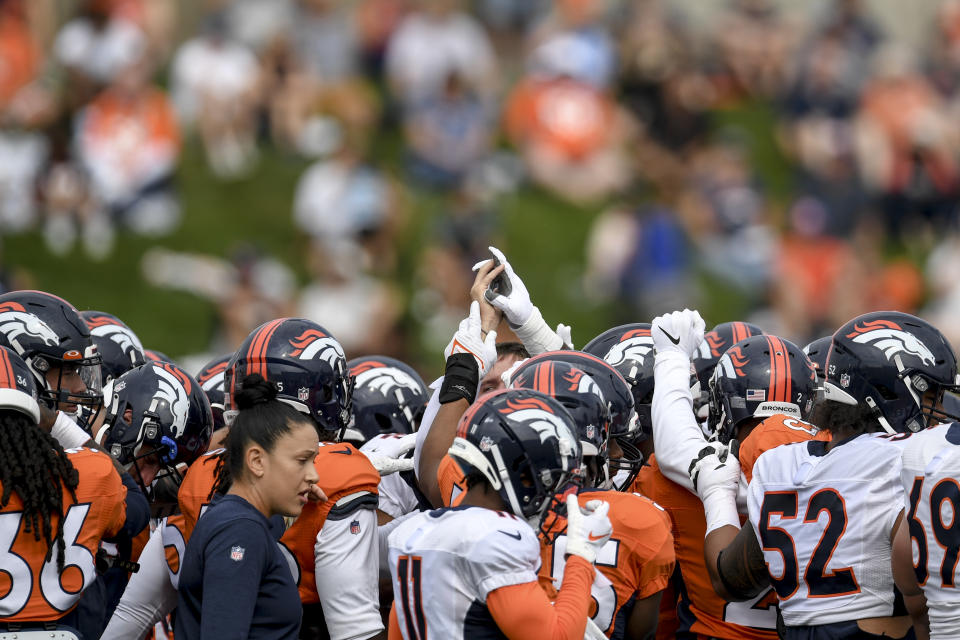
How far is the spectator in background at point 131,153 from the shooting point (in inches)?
560

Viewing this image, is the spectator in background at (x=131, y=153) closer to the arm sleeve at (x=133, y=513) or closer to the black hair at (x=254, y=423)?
the arm sleeve at (x=133, y=513)

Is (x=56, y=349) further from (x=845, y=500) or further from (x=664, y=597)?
(x=845, y=500)

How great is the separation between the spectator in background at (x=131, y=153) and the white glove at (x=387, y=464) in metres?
10.3

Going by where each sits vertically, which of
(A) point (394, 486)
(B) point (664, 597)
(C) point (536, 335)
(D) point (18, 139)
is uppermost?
(D) point (18, 139)

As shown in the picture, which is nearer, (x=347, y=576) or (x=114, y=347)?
(x=347, y=576)

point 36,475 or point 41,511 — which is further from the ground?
point 36,475

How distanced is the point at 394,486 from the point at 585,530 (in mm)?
1601

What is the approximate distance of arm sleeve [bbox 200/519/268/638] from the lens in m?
3.70

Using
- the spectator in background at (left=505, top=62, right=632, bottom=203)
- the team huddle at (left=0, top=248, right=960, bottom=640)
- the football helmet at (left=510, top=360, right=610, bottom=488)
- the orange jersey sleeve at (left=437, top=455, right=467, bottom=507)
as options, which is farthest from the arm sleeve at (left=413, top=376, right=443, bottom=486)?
the spectator in background at (left=505, top=62, right=632, bottom=203)

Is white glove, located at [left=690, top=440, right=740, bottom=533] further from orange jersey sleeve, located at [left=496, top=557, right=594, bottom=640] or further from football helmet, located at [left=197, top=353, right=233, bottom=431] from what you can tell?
football helmet, located at [left=197, top=353, right=233, bottom=431]

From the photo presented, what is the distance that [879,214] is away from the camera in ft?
51.2

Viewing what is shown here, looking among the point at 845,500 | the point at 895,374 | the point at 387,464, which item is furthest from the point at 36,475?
the point at 895,374

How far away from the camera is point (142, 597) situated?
4379 mm

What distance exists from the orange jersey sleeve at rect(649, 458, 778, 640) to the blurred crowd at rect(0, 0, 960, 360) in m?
8.72
